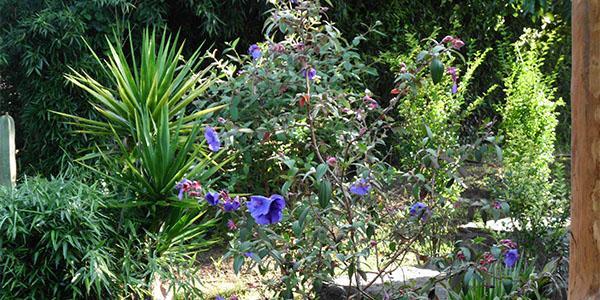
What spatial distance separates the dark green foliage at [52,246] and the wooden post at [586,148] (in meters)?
2.34

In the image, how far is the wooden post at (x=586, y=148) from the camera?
1.91 metres

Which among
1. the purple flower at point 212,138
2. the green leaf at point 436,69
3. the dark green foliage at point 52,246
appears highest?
the green leaf at point 436,69

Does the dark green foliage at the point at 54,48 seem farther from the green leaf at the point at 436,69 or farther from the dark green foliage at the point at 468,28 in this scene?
the green leaf at the point at 436,69

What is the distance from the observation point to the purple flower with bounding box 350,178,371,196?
3.01 m

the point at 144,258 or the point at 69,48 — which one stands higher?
the point at 69,48

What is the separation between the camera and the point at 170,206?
404cm

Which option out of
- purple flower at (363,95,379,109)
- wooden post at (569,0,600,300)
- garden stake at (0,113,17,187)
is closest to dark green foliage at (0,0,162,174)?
garden stake at (0,113,17,187)

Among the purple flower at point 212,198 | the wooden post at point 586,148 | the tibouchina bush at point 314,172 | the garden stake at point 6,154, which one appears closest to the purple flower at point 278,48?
the tibouchina bush at point 314,172

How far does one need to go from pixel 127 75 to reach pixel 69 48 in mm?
1471

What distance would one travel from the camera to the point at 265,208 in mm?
2729

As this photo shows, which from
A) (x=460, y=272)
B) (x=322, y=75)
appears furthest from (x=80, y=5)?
A: (x=460, y=272)

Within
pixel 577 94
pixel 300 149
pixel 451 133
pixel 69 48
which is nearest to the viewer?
pixel 577 94

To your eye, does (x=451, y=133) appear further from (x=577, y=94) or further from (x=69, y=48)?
(x=577, y=94)

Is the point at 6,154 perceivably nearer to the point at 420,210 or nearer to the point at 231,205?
the point at 231,205
